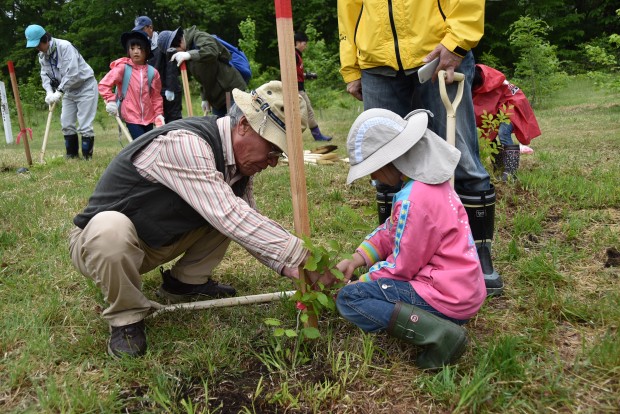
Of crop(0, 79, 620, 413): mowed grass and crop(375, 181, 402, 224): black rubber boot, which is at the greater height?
crop(375, 181, 402, 224): black rubber boot

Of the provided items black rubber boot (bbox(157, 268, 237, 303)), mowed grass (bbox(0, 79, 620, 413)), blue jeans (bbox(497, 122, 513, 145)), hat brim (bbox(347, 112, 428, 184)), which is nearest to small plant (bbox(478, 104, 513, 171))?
blue jeans (bbox(497, 122, 513, 145))

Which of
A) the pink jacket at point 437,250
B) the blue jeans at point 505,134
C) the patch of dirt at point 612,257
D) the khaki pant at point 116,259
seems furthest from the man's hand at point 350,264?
the blue jeans at point 505,134

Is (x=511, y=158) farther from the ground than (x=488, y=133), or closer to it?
closer to it

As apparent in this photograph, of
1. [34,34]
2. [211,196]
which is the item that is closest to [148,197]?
[211,196]

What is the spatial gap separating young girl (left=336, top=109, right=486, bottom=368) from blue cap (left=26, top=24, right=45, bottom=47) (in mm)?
7295

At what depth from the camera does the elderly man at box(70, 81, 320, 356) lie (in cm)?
211

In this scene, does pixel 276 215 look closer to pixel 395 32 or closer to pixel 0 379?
pixel 395 32

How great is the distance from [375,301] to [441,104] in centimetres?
114

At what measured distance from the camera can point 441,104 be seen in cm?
271

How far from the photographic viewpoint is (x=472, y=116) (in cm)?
279

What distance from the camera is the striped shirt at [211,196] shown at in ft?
6.85

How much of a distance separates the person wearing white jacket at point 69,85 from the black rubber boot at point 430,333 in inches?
291

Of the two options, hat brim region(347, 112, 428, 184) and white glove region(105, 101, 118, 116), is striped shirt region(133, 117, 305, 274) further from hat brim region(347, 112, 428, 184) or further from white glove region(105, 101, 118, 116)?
white glove region(105, 101, 118, 116)

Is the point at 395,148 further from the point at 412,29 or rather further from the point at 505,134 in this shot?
the point at 505,134
